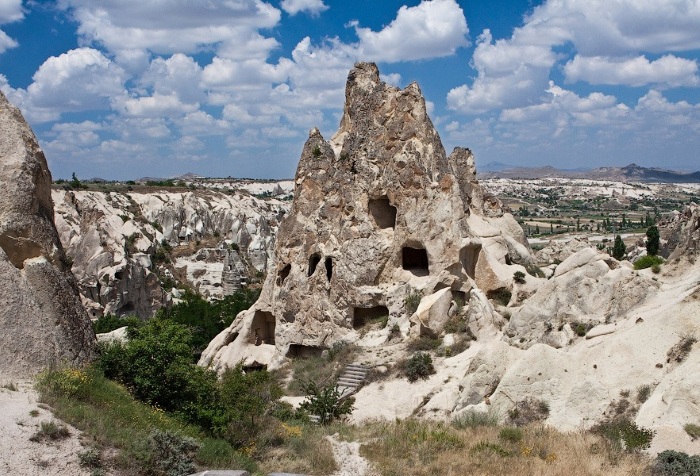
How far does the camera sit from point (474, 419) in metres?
12.4

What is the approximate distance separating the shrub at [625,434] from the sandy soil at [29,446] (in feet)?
24.4

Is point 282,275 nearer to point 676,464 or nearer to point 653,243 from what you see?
A: point 676,464

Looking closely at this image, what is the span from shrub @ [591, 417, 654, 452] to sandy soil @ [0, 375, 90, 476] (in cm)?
744

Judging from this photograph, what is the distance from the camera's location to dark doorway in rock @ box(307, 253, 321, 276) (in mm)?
23906

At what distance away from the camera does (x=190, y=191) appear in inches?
3329

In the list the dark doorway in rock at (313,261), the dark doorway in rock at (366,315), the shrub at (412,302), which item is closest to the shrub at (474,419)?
the shrub at (412,302)

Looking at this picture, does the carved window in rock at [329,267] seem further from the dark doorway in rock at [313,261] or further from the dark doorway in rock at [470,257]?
the dark doorway in rock at [470,257]

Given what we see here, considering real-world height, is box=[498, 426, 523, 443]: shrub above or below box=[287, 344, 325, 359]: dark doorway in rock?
above

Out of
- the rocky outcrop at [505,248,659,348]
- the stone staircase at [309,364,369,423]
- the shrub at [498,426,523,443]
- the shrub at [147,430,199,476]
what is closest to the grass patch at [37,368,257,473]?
the shrub at [147,430,199,476]

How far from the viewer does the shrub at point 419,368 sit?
16844 mm

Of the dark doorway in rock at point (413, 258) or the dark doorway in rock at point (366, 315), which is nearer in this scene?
the dark doorway in rock at point (366, 315)

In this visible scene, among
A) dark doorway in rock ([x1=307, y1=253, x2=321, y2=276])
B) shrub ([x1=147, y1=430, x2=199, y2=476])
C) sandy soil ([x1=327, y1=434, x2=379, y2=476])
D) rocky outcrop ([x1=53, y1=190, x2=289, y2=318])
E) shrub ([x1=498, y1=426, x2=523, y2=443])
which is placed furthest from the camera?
rocky outcrop ([x1=53, y1=190, x2=289, y2=318])

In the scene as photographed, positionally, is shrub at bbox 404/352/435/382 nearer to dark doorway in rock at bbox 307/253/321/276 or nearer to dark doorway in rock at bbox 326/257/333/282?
dark doorway in rock at bbox 326/257/333/282

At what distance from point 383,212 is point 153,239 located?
48.6m
